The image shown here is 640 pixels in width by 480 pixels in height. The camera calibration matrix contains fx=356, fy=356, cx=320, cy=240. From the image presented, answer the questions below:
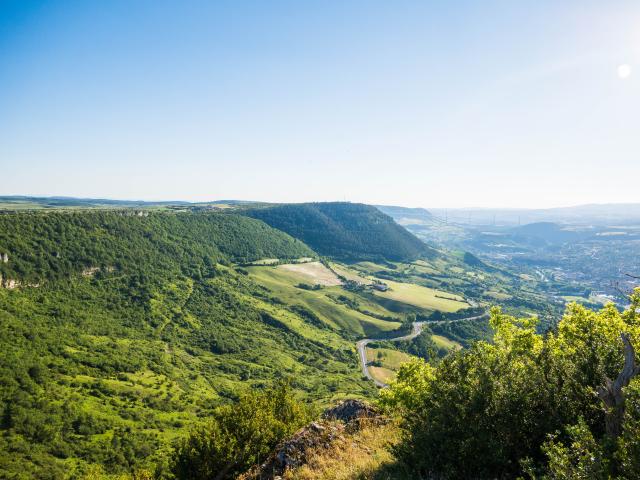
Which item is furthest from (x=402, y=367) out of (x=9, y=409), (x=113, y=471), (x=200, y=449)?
(x=9, y=409)

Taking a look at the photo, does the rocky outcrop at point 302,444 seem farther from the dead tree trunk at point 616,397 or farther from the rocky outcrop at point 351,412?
the dead tree trunk at point 616,397

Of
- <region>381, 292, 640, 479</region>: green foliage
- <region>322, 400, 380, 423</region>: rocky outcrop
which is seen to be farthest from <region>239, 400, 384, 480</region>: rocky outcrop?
<region>381, 292, 640, 479</region>: green foliage

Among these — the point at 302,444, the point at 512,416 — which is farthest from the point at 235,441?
the point at 512,416

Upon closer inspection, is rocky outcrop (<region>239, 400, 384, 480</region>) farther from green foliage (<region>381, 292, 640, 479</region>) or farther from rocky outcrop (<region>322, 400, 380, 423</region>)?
green foliage (<region>381, 292, 640, 479</region>)

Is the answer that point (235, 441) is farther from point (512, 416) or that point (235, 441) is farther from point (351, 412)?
point (512, 416)

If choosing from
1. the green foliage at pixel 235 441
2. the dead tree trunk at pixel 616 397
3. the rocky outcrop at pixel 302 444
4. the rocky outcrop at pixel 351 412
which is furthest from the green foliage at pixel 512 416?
the green foliage at pixel 235 441

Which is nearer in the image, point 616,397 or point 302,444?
point 616,397
